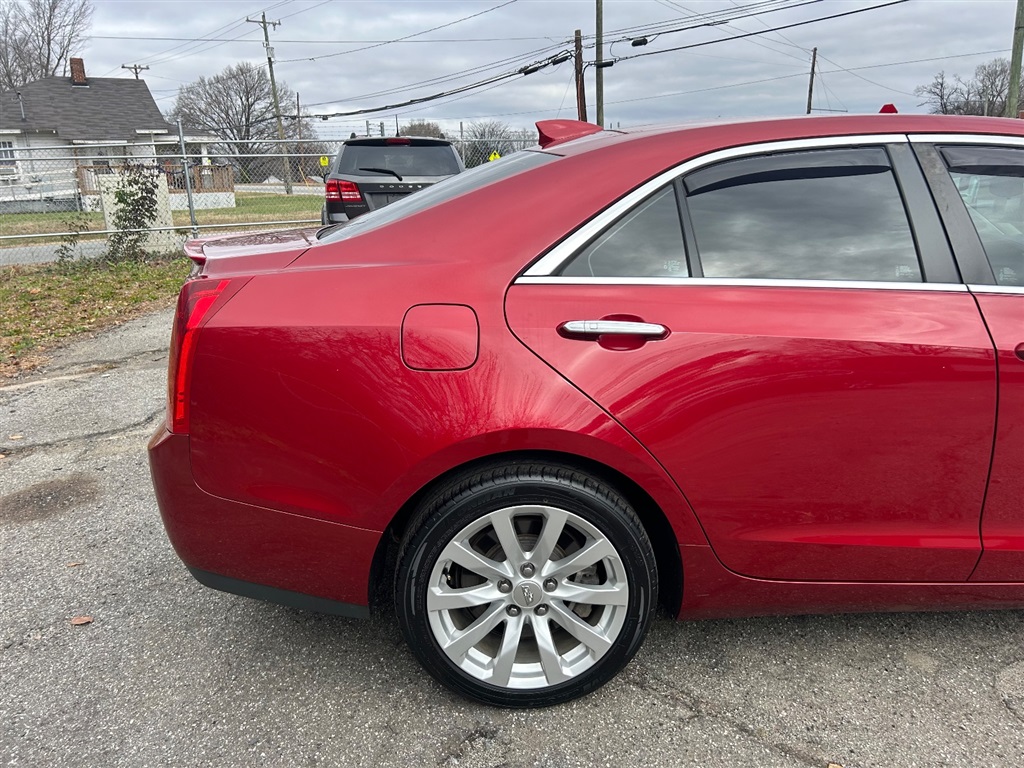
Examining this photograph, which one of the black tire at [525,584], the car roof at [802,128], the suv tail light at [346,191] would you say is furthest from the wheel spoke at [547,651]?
the suv tail light at [346,191]

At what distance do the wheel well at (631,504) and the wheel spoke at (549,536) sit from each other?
14 centimetres

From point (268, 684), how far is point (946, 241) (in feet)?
7.93

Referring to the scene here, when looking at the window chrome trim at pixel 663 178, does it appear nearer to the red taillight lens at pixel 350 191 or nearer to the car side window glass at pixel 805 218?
the car side window glass at pixel 805 218

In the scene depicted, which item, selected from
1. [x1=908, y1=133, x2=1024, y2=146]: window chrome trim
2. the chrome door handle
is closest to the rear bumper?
the chrome door handle

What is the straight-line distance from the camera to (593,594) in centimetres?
209

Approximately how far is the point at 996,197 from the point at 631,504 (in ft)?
4.85

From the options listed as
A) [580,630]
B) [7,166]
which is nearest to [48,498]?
[580,630]

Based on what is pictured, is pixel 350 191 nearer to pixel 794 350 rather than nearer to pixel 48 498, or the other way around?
pixel 48 498

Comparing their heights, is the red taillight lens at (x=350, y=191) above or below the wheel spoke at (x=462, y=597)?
above

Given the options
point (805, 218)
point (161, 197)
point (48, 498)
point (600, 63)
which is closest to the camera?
point (805, 218)

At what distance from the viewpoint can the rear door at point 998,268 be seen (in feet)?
6.63

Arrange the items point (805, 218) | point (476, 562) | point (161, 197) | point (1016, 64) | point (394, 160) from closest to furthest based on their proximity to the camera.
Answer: point (476, 562) < point (805, 218) < point (394, 160) < point (161, 197) < point (1016, 64)

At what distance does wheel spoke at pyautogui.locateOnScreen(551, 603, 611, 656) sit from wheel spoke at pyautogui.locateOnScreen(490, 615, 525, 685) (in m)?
0.11

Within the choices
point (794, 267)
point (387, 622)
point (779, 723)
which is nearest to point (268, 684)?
point (387, 622)
